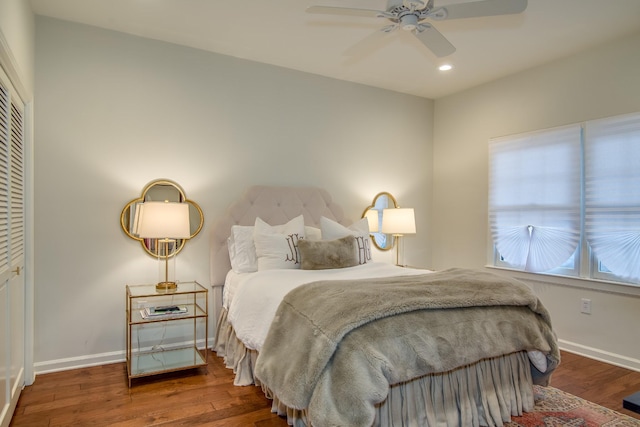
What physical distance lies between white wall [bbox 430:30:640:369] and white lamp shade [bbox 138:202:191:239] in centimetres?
329


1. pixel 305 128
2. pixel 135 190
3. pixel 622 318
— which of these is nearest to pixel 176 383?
pixel 135 190

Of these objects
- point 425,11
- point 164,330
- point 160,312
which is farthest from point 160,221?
point 425,11

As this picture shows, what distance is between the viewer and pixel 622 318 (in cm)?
342

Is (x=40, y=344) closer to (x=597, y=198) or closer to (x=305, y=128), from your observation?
(x=305, y=128)

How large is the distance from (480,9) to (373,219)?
107 inches

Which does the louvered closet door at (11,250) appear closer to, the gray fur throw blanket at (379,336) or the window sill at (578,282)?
the gray fur throw blanket at (379,336)

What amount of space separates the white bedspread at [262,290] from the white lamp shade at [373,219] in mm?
1150

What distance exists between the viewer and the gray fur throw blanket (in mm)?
1805

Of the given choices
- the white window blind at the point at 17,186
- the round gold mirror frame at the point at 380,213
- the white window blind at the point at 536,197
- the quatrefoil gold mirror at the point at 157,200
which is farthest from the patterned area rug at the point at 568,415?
the white window blind at the point at 17,186

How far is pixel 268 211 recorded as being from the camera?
3.96 meters

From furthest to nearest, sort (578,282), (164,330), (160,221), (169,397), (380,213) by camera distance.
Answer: (380,213)
(578,282)
(164,330)
(160,221)
(169,397)

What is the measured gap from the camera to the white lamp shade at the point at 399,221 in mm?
4422

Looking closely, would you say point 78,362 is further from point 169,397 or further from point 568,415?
point 568,415

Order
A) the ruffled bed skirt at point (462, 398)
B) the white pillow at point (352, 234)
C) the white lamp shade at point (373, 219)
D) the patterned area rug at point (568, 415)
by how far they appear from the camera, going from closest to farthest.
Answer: the ruffled bed skirt at point (462, 398)
the patterned area rug at point (568, 415)
the white pillow at point (352, 234)
the white lamp shade at point (373, 219)
